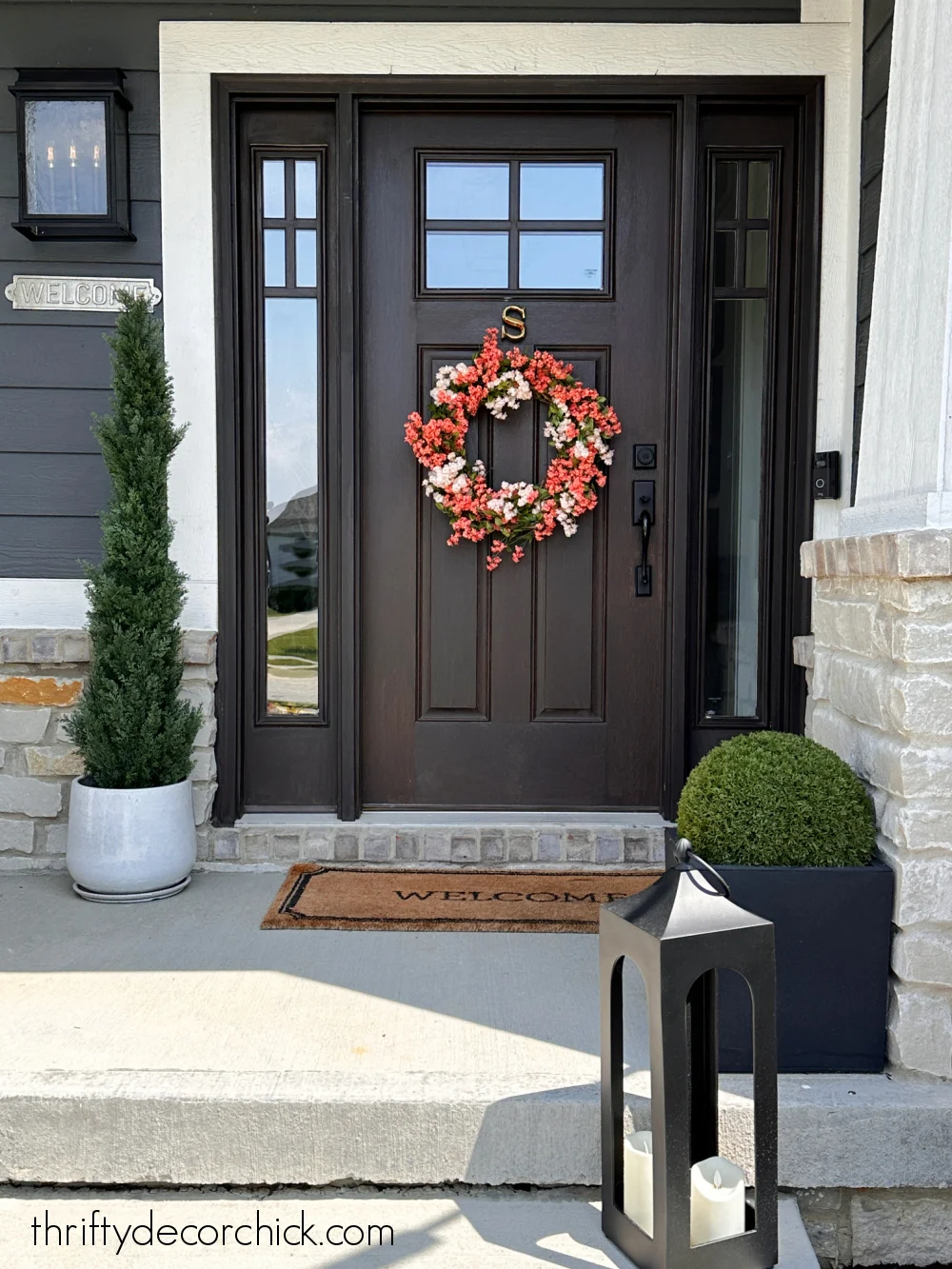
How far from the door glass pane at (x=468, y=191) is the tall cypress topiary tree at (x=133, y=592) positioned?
3.18 feet

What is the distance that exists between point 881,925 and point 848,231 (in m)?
2.03

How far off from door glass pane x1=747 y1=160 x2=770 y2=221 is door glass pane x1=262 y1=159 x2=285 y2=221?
55.5 inches

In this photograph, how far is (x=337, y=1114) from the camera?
6.46 ft

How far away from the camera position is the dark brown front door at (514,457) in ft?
10.9

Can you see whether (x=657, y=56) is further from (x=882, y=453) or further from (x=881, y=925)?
(x=881, y=925)

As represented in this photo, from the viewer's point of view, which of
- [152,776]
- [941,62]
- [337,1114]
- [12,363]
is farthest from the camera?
[12,363]

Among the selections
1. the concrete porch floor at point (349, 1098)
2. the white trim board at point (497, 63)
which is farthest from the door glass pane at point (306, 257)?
the concrete porch floor at point (349, 1098)

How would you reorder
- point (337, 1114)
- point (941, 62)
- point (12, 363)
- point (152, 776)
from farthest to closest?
point (12, 363) < point (152, 776) < point (941, 62) < point (337, 1114)

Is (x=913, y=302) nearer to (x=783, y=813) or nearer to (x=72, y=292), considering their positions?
(x=783, y=813)

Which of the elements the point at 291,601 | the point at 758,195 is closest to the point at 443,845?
the point at 291,601

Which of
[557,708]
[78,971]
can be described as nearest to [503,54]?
[557,708]

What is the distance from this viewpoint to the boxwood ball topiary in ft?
6.81

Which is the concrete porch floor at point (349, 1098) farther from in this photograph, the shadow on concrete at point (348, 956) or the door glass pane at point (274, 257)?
the door glass pane at point (274, 257)

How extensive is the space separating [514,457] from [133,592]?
3.94ft
